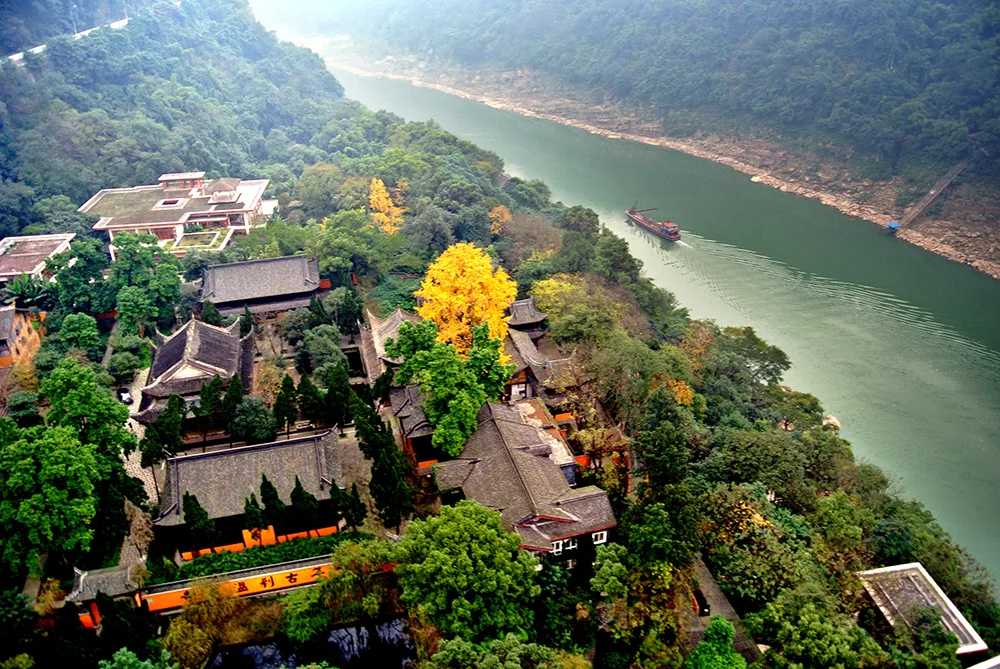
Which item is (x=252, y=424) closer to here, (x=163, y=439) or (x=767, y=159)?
Answer: (x=163, y=439)

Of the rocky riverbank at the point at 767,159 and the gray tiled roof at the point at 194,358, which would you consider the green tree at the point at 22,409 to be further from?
the rocky riverbank at the point at 767,159

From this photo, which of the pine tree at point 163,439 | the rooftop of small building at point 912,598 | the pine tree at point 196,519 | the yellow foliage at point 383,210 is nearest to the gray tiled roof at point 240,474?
the pine tree at point 196,519

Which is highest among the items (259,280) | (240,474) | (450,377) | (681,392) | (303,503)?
(450,377)

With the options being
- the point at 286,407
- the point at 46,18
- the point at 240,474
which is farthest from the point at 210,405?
the point at 46,18

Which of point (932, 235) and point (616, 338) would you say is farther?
point (932, 235)

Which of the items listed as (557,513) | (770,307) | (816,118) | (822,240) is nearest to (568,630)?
(557,513)

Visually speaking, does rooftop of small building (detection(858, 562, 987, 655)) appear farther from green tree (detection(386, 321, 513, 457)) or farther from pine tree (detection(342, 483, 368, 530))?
pine tree (detection(342, 483, 368, 530))

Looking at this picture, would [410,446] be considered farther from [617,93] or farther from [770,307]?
[617,93]
